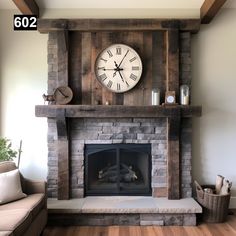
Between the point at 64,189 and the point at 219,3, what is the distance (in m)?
2.91

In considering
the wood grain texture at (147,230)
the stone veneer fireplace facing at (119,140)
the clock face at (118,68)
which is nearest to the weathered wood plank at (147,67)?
the clock face at (118,68)

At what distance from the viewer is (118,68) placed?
A: 12.0ft

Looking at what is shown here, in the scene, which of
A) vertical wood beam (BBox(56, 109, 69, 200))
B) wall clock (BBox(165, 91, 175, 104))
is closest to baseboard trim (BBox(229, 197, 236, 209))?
wall clock (BBox(165, 91, 175, 104))

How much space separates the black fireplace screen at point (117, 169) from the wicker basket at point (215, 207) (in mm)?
739

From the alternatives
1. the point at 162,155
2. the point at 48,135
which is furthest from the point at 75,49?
the point at 162,155

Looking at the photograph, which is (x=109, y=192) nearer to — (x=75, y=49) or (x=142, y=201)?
(x=142, y=201)

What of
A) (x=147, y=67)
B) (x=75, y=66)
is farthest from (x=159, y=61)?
(x=75, y=66)

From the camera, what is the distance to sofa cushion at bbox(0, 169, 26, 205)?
2.76 meters

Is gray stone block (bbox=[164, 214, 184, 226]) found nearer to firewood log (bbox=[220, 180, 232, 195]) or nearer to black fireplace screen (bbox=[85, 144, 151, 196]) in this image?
black fireplace screen (bbox=[85, 144, 151, 196])

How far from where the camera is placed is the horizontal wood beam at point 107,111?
343 centimetres

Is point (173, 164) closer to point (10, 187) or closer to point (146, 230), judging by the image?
point (146, 230)

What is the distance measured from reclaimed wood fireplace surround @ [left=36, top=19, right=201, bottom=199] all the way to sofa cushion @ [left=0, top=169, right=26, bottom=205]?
2.64ft

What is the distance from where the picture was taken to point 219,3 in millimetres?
3275

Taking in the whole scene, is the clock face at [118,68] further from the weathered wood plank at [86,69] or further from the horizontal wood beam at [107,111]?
the horizontal wood beam at [107,111]
